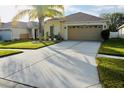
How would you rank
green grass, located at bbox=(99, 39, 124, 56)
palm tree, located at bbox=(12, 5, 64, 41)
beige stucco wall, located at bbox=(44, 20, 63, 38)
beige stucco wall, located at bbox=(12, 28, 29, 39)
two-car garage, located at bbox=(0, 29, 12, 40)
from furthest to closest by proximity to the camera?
beige stucco wall, located at bbox=(12, 28, 29, 39)
two-car garage, located at bbox=(0, 29, 12, 40)
beige stucco wall, located at bbox=(44, 20, 63, 38)
palm tree, located at bbox=(12, 5, 64, 41)
green grass, located at bbox=(99, 39, 124, 56)

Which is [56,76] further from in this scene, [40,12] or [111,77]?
[40,12]

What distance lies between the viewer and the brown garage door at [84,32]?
21.5 metres

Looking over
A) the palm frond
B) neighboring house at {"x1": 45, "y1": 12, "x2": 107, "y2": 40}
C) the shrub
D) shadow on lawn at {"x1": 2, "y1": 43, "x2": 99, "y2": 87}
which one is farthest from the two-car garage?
shadow on lawn at {"x1": 2, "y1": 43, "x2": 99, "y2": 87}

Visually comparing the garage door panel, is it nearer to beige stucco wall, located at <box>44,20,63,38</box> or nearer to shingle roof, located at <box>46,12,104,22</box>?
beige stucco wall, located at <box>44,20,63,38</box>

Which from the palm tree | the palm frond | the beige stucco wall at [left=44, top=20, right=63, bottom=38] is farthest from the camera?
the beige stucco wall at [left=44, top=20, right=63, bottom=38]

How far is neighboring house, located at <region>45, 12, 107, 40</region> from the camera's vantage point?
21406 mm

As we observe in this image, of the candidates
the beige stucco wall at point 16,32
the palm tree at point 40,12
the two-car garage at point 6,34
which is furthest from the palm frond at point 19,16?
the beige stucco wall at point 16,32

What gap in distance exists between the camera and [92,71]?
6211 mm

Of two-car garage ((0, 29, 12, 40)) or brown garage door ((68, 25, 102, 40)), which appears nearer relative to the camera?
brown garage door ((68, 25, 102, 40))
